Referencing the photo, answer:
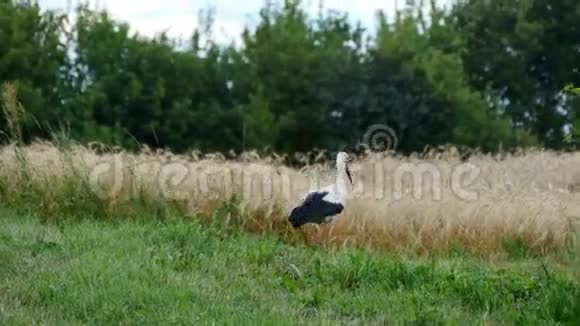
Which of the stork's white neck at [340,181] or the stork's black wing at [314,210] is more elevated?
the stork's white neck at [340,181]

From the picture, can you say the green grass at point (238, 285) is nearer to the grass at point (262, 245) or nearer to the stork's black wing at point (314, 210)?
the grass at point (262, 245)

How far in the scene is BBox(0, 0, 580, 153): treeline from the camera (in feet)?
63.2

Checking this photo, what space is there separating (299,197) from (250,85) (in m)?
13.0

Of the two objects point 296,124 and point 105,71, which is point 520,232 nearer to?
point 296,124

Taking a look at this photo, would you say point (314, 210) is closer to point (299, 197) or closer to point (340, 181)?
point (340, 181)

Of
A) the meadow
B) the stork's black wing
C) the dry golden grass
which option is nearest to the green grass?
the meadow

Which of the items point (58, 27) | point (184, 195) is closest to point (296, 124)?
point (58, 27)

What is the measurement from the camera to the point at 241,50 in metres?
22.2

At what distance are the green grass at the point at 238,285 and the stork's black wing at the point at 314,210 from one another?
458 millimetres

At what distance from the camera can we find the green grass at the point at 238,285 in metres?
4.65

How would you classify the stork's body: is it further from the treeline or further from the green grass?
the treeline

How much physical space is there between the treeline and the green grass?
11.7 m

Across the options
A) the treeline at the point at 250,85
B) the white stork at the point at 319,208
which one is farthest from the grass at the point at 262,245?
the treeline at the point at 250,85

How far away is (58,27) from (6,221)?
47.5 feet
